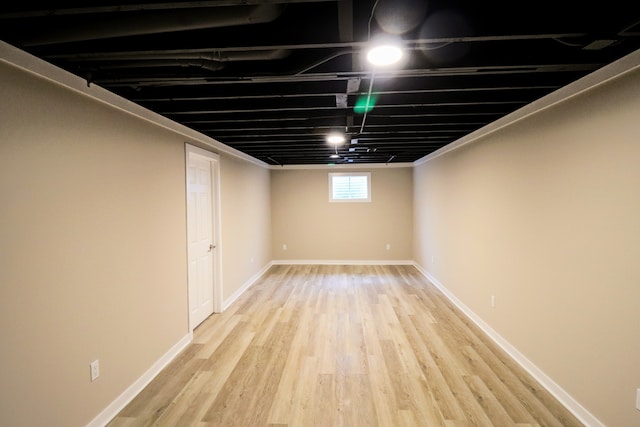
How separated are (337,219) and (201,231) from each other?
3.84 metres

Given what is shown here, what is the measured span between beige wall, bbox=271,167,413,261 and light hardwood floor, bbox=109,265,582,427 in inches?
110

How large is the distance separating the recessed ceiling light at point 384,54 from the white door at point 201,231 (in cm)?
244

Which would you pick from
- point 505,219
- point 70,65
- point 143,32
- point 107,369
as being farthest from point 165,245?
point 505,219

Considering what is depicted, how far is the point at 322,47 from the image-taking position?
1539 mm

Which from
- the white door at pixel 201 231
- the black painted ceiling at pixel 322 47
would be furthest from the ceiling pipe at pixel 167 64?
the white door at pixel 201 231

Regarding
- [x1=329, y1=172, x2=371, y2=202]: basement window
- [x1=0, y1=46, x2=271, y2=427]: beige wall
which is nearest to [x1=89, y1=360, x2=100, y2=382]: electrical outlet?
[x1=0, y1=46, x2=271, y2=427]: beige wall

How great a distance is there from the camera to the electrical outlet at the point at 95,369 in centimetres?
203

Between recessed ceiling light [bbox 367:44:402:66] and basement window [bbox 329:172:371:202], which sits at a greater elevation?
recessed ceiling light [bbox 367:44:402:66]

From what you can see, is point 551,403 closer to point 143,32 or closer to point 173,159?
point 143,32

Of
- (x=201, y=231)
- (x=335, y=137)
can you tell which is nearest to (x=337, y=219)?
(x=335, y=137)

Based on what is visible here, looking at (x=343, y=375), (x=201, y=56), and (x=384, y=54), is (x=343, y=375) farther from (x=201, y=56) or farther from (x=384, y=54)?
(x=201, y=56)

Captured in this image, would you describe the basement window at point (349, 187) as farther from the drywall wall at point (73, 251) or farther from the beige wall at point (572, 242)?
→ the drywall wall at point (73, 251)

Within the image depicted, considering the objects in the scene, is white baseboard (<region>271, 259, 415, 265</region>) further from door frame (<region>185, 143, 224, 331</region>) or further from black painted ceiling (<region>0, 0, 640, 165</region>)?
black painted ceiling (<region>0, 0, 640, 165</region>)

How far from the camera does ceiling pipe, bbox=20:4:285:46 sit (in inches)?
53.3
